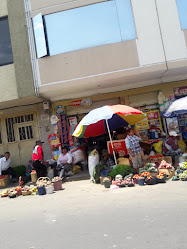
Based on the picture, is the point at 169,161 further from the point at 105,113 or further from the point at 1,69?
the point at 1,69

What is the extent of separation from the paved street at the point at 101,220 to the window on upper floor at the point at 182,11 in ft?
20.9

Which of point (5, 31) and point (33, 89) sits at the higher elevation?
point (5, 31)

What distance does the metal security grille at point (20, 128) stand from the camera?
12.1 metres

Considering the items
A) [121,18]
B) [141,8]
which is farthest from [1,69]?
[141,8]

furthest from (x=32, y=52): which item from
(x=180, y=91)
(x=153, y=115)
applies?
(x=180, y=91)

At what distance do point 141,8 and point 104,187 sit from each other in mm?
7003

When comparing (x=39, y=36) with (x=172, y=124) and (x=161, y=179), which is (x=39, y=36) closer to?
(x=172, y=124)

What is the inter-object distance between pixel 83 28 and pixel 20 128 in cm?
579

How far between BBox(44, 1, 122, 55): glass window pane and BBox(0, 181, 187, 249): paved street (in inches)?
235

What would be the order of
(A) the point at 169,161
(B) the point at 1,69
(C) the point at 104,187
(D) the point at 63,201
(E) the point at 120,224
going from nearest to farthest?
(E) the point at 120,224 → (D) the point at 63,201 → (C) the point at 104,187 → (A) the point at 169,161 → (B) the point at 1,69

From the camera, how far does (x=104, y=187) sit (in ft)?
23.9

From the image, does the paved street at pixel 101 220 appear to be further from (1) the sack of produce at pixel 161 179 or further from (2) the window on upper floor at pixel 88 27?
(2) the window on upper floor at pixel 88 27

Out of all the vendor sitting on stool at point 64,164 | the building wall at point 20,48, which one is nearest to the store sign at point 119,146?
the vendor sitting on stool at point 64,164

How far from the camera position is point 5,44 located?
421 inches
